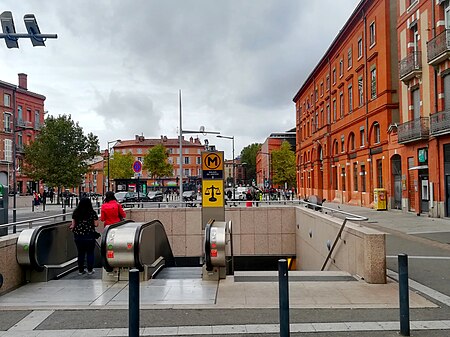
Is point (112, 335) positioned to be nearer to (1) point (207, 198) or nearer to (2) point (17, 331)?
(2) point (17, 331)

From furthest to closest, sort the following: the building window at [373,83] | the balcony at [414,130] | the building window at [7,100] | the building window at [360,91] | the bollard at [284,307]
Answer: the building window at [7,100], the building window at [360,91], the building window at [373,83], the balcony at [414,130], the bollard at [284,307]

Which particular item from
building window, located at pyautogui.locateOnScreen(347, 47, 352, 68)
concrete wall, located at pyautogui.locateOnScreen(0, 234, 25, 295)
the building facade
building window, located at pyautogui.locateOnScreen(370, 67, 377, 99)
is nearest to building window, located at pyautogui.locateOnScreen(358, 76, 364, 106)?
building window, located at pyautogui.locateOnScreen(370, 67, 377, 99)

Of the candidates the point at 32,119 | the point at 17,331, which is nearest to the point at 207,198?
the point at 17,331

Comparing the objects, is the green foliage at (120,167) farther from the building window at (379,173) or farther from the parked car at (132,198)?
the building window at (379,173)

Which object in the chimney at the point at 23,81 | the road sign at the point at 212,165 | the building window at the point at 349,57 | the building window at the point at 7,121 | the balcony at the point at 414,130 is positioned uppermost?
the chimney at the point at 23,81

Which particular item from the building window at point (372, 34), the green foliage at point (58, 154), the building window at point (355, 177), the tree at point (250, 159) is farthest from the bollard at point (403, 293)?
the tree at point (250, 159)

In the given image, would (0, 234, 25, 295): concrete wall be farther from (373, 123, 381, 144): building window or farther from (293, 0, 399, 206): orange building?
(373, 123, 381, 144): building window

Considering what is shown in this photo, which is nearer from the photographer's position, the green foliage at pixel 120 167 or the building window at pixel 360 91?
the building window at pixel 360 91

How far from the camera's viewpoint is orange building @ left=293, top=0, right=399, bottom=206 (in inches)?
1264

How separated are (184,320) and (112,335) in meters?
1.04

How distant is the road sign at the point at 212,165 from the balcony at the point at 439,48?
55.0 feet

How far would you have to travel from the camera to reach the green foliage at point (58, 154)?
4756cm

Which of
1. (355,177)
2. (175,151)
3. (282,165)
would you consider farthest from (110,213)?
(175,151)

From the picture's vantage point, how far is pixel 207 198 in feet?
38.5
